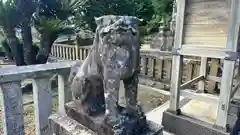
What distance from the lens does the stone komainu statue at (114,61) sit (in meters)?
0.81

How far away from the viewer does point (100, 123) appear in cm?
99

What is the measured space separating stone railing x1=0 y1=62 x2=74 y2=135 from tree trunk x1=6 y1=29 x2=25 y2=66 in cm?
307

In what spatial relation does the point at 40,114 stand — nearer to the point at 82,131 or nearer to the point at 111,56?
the point at 82,131

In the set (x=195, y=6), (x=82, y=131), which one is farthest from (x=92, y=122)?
(x=195, y=6)

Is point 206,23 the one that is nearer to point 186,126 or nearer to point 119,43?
point 186,126

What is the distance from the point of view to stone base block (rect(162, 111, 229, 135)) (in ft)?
6.23

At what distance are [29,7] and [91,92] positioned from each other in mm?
3296

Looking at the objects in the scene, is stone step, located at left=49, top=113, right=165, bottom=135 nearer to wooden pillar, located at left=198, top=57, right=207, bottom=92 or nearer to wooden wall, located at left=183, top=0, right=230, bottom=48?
wooden wall, located at left=183, top=0, right=230, bottom=48

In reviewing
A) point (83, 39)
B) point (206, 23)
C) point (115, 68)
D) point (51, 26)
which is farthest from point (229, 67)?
point (83, 39)

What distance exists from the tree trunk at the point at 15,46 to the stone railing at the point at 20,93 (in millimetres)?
3072

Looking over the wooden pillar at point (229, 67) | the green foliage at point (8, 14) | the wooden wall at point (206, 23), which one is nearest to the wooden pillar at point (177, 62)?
the wooden wall at point (206, 23)

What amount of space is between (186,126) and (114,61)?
5.34 ft

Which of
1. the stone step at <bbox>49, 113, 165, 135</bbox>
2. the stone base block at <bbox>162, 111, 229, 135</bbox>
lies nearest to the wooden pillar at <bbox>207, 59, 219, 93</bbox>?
the stone base block at <bbox>162, 111, 229, 135</bbox>

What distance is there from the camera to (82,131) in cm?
108
